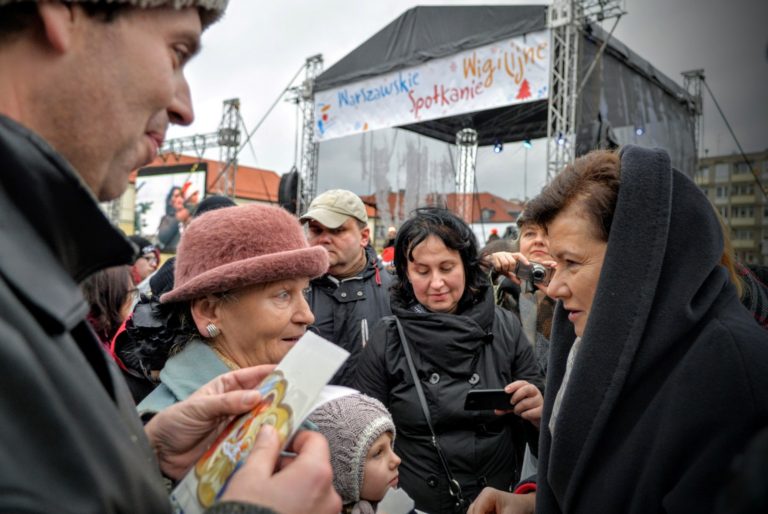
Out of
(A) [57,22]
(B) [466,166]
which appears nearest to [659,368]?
(A) [57,22]

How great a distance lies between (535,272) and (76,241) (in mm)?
2324

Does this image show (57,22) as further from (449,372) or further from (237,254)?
(449,372)

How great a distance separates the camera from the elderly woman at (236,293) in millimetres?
1502

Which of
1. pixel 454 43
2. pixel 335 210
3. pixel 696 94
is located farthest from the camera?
Answer: pixel 696 94

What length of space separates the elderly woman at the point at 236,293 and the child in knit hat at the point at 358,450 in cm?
29

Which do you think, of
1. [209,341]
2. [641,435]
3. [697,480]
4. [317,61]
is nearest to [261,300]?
[209,341]

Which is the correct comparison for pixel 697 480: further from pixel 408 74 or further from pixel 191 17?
pixel 408 74

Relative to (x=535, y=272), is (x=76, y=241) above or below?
above

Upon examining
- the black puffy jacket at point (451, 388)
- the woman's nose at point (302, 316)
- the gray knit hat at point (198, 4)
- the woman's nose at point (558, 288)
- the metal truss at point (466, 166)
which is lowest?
the black puffy jacket at point (451, 388)

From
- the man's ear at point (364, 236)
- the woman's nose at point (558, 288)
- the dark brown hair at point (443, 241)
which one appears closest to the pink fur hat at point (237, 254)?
the woman's nose at point (558, 288)

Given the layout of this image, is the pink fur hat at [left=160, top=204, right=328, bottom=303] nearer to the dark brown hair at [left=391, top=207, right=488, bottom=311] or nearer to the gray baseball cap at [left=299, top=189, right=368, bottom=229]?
the dark brown hair at [left=391, top=207, right=488, bottom=311]

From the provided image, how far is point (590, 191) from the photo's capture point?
157 centimetres

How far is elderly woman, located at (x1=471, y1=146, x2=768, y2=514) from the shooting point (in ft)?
3.71

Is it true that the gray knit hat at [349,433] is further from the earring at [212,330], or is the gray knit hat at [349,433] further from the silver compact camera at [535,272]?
the silver compact camera at [535,272]
